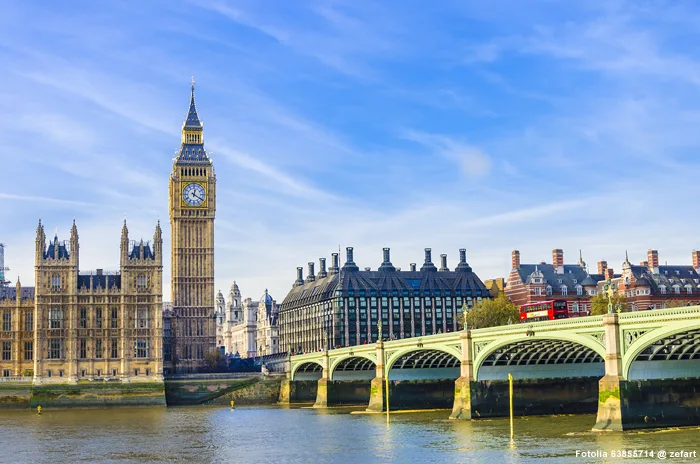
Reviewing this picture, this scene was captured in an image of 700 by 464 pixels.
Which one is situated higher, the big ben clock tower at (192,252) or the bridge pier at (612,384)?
the big ben clock tower at (192,252)

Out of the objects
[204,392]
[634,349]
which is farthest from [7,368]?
[634,349]

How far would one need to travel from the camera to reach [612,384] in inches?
3110

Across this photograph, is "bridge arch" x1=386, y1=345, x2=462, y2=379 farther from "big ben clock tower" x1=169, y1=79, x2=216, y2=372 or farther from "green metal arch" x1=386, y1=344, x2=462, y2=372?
"big ben clock tower" x1=169, y1=79, x2=216, y2=372

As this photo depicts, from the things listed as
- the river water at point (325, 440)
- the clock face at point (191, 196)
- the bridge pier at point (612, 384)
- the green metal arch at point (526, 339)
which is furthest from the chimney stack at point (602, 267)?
the bridge pier at point (612, 384)

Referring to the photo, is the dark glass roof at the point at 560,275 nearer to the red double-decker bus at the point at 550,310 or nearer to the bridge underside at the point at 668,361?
the red double-decker bus at the point at 550,310

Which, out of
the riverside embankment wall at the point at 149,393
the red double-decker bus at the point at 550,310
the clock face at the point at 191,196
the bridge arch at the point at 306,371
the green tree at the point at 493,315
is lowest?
the riverside embankment wall at the point at 149,393

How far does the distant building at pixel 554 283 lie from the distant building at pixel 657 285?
687 cm

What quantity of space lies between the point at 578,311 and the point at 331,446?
317ft

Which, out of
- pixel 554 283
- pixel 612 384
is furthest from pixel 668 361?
pixel 554 283

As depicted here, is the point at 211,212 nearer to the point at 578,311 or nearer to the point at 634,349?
the point at 578,311

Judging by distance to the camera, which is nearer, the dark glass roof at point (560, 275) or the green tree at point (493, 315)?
the green tree at point (493, 315)

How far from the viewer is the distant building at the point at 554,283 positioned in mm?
175250

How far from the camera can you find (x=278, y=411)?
5202 inches

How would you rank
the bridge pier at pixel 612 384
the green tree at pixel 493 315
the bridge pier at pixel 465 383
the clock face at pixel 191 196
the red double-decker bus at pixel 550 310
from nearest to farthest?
the bridge pier at pixel 612 384 → the bridge pier at pixel 465 383 → the red double-decker bus at pixel 550 310 → the green tree at pixel 493 315 → the clock face at pixel 191 196
